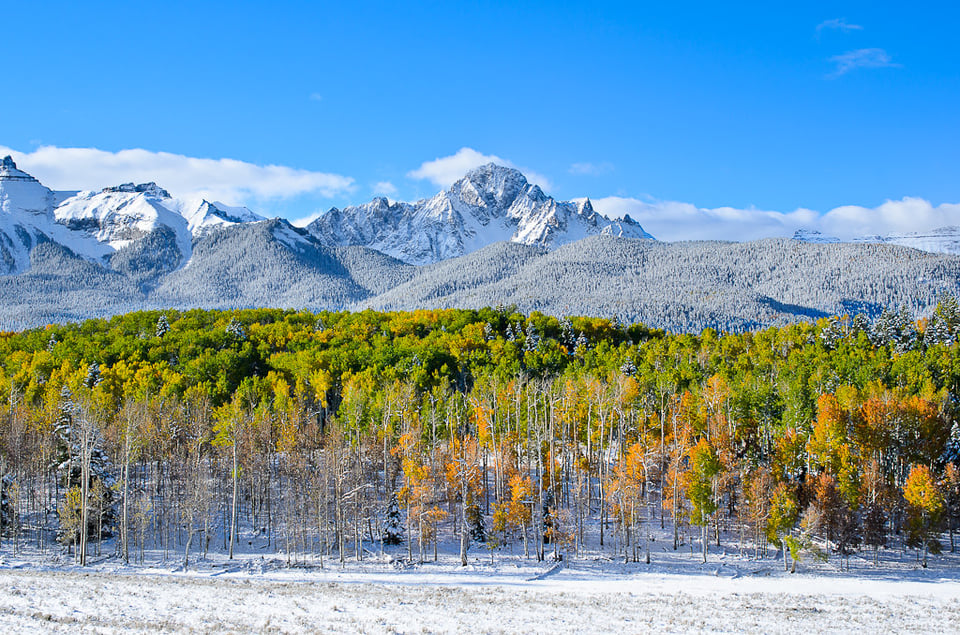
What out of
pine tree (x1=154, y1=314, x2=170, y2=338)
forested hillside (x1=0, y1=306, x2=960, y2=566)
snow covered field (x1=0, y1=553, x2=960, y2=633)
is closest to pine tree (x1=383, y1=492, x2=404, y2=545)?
forested hillside (x1=0, y1=306, x2=960, y2=566)

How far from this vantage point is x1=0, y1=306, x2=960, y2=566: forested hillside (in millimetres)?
50656

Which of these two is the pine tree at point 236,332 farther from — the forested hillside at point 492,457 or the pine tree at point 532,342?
the pine tree at point 532,342

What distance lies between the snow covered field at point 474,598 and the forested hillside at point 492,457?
275 cm

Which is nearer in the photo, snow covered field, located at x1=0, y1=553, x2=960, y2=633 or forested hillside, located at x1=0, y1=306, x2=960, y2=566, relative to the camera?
snow covered field, located at x1=0, y1=553, x2=960, y2=633

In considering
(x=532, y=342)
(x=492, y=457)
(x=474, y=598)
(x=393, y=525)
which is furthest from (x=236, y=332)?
(x=474, y=598)

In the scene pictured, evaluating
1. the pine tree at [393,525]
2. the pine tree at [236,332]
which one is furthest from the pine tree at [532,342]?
the pine tree at [393,525]

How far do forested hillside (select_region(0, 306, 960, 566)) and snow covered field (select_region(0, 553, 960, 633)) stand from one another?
275 cm

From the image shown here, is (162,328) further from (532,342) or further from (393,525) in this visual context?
→ (393,525)

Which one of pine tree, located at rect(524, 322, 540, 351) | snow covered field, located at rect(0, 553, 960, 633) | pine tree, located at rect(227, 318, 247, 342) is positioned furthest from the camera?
pine tree, located at rect(227, 318, 247, 342)

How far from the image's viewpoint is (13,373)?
308 feet

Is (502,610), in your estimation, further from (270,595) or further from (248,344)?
(248,344)

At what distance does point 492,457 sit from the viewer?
6675cm

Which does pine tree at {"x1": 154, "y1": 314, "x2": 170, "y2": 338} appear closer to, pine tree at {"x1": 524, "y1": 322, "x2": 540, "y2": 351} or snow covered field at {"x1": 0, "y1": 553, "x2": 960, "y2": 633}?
pine tree at {"x1": 524, "y1": 322, "x2": 540, "y2": 351}

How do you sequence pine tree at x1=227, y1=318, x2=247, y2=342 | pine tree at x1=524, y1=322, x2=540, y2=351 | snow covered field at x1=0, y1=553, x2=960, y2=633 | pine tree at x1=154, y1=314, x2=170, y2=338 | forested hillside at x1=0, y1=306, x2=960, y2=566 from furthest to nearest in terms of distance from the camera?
pine tree at x1=154, y1=314, x2=170, y2=338 < pine tree at x1=227, y1=318, x2=247, y2=342 < pine tree at x1=524, y1=322, x2=540, y2=351 < forested hillside at x1=0, y1=306, x2=960, y2=566 < snow covered field at x1=0, y1=553, x2=960, y2=633
